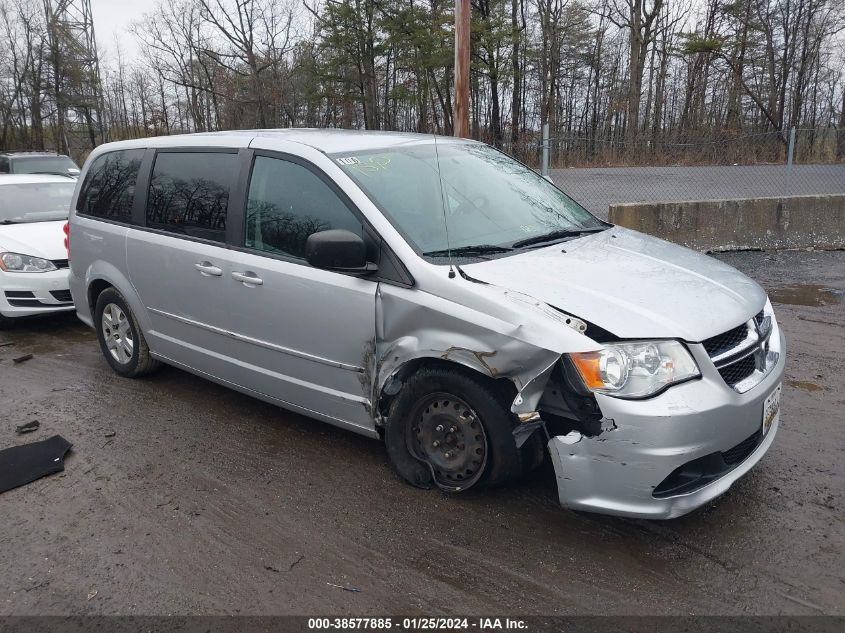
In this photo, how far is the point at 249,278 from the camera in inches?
156

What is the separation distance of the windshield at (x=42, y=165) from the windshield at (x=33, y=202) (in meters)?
8.07

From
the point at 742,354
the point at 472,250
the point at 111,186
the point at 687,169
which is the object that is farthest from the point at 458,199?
the point at 687,169

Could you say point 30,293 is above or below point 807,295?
above

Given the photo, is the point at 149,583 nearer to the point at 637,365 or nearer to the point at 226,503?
the point at 226,503

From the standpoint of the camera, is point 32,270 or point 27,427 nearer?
point 27,427

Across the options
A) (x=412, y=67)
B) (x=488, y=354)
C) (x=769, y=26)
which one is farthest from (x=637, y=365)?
(x=769, y=26)

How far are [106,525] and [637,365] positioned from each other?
2.62 meters

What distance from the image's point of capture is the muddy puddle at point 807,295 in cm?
721

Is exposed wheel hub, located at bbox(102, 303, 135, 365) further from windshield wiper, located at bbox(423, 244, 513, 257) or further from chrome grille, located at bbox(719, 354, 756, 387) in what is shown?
chrome grille, located at bbox(719, 354, 756, 387)

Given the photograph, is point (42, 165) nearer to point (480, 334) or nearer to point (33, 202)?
point (33, 202)

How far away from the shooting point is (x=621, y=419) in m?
2.76

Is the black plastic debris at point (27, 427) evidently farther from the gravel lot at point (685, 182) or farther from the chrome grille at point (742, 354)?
the gravel lot at point (685, 182)

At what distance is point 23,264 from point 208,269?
145 inches

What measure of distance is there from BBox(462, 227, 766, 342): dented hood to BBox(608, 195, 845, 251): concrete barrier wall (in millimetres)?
5677
